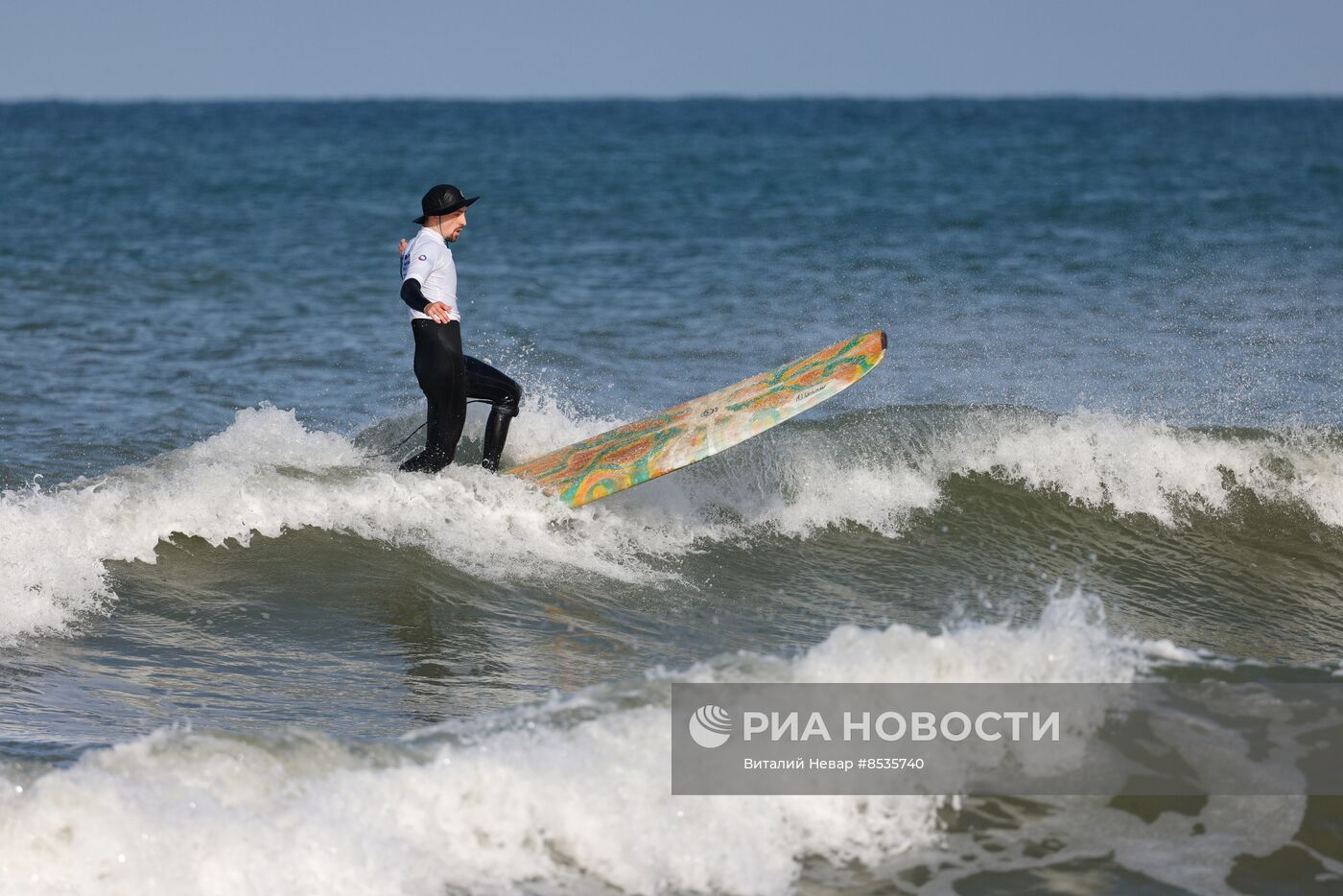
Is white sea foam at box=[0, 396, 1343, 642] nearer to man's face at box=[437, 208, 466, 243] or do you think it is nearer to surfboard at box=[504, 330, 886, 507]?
surfboard at box=[504, 330, 886, 507]

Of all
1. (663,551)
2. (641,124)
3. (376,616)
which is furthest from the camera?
(641,124)

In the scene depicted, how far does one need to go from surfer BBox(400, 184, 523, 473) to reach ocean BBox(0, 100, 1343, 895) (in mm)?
368

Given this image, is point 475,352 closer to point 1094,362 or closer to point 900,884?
point 1094,362

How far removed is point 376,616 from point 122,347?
8158 mm

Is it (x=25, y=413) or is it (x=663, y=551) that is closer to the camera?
(x=663, y=551)

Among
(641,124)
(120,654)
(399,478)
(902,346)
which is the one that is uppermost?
(641,124)

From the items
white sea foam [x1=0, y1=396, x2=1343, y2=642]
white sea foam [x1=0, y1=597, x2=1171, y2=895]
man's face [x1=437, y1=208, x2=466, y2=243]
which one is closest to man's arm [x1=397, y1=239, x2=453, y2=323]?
man's face [x1=437, y1=208, x2=466, y2=243]

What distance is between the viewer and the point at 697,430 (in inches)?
287

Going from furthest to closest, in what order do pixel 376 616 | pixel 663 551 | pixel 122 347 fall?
pixel 122 347 < pixel 663 551 < pixel 376 616

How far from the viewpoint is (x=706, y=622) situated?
636cm

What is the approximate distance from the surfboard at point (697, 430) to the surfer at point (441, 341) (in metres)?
0.46

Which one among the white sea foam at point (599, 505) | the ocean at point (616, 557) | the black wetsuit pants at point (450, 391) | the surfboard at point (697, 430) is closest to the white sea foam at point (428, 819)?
the ocean at point (616, 557)

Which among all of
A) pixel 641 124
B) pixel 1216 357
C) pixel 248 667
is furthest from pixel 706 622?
pixel 641 124

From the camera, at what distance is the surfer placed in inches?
Answer: 272
